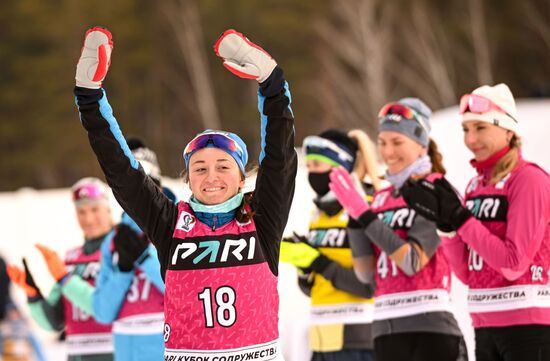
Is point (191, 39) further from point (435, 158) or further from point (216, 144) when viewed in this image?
point (216, 144)

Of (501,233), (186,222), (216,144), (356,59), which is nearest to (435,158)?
(501,233)

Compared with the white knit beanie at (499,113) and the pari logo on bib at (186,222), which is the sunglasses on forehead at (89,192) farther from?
the pari logo on bib at (186,222)

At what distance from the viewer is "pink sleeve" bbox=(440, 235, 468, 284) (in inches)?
217

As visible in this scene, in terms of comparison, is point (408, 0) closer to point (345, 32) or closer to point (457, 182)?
point (345, 32)

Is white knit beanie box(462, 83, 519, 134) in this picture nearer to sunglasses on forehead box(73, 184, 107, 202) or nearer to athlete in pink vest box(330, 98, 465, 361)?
athlete in pink vest box(330, 98, 465, 361)

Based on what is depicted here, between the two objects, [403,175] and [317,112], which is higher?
[317,112]

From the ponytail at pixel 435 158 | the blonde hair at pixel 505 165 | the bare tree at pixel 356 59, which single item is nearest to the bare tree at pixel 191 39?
the bare tree at pixel 356 59

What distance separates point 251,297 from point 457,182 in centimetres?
452

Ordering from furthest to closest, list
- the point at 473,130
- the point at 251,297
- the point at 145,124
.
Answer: the point at 145,124
the point at 473,130
the point at 251,297

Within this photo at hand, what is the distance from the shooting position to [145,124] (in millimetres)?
26844

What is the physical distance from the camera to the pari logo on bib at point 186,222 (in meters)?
4.31

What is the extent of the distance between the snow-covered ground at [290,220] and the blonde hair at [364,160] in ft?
3.92

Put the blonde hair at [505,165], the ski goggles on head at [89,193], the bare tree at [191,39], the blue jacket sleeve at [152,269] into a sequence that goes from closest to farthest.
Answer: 1. the blonde hair at [505,165]
2. the blue jacket sleeve at [152,269]
3. the ski goggles on head at [89,193]
4. the bare tree at [191,39]

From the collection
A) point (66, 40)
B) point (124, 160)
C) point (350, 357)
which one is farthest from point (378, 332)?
point (66, 40)
